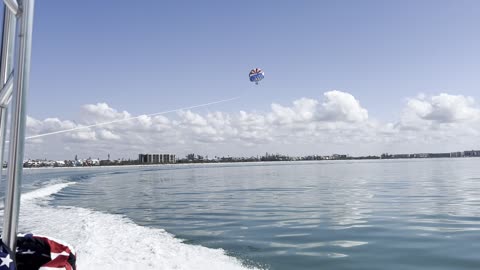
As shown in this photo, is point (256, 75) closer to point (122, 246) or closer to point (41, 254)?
point (122, 246)

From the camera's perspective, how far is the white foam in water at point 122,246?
21.2 feet

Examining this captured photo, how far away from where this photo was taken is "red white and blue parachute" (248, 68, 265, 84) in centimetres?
2915

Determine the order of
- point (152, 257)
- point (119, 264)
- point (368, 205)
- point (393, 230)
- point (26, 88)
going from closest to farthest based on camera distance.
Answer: point (26, 88), point (119, 264), point (152, 257), point (393, 230), point (368, 205)

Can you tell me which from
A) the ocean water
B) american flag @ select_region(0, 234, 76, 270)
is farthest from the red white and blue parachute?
american flag @ select_region(0, 234, 76, 270)

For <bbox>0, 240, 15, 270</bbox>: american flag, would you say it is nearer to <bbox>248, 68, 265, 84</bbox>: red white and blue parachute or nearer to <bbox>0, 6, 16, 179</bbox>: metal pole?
<bbox>0, 6, 16, 179</bbox>: metal pole

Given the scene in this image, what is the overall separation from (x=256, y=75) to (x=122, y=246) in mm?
23185

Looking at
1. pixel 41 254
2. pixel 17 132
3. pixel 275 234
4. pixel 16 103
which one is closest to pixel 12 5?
pixel 16 103

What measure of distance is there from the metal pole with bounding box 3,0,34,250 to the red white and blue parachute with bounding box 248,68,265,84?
88.6 ft

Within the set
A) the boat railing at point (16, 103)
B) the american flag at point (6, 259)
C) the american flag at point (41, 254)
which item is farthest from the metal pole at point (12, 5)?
the american flag at point (41, 254)

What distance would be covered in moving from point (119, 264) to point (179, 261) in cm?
101

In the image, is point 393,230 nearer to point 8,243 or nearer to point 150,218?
point 150,218

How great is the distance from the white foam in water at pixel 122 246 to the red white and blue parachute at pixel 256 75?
1877 centimetres

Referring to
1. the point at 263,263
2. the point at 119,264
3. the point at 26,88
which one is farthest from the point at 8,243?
the point at 263,263

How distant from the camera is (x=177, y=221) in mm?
11688
